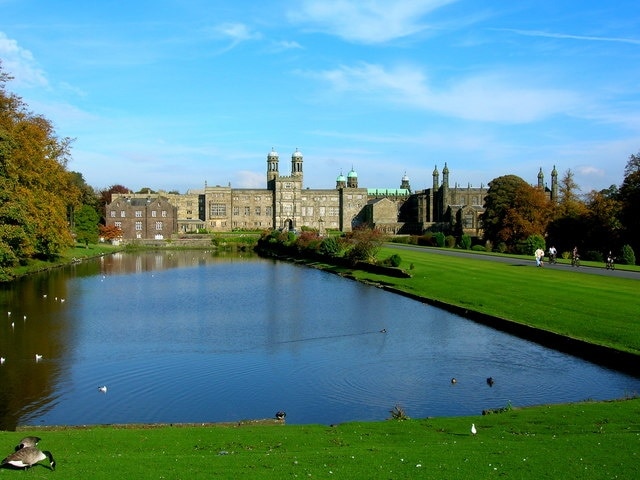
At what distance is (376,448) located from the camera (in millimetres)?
11773

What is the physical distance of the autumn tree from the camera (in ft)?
138

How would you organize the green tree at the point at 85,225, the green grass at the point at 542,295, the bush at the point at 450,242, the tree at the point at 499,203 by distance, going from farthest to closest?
the green tree at the point at 85,225 < the bush at the point at 450,242 < the tree at the point at 499,203 < the green grass at the point at 542,295

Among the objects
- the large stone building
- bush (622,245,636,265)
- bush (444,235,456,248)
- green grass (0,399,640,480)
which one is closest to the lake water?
green grass (0,399,640,480)

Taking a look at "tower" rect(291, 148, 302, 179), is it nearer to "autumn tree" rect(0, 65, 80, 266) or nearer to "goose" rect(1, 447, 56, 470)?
"autumn tree" rect(0, 65, 80, 266)

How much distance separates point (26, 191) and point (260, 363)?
31714 millimetres

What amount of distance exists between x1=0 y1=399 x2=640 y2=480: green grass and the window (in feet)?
425

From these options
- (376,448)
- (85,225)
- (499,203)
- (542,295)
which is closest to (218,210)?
(85,225)

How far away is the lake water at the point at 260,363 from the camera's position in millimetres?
17672

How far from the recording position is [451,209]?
116 m

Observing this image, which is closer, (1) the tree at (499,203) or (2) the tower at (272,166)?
(1) the tree at (499,203)

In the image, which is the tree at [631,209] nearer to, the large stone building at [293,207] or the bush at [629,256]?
the bush at [629,256]

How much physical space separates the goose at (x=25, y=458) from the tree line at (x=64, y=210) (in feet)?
107

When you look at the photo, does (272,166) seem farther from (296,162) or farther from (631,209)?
(631,209)

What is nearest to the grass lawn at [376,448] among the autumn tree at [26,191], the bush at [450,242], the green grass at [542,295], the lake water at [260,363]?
the lake water at [260,363]
